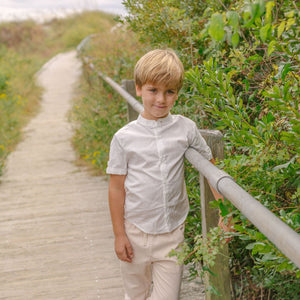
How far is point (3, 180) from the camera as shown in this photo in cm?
573

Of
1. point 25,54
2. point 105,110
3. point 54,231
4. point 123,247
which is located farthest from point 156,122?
point 25,54

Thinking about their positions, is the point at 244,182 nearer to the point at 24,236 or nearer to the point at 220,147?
the point at 220,147

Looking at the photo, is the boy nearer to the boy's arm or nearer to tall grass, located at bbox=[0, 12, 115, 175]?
the boy's arm

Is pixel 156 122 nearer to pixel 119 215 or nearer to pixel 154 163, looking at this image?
Result: pixel 154 163

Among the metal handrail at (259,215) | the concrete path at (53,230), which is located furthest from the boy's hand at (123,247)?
the concrete path at (53,230)

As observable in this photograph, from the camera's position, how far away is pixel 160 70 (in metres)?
1.95

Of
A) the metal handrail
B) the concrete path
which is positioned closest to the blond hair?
the metal handrail

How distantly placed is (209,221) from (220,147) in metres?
0.32

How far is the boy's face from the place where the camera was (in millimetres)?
1982

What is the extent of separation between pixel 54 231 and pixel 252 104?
7.66 feet

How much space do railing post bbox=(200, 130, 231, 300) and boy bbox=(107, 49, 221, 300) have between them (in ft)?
0.15

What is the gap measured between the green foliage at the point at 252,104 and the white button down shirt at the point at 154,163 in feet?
0.56

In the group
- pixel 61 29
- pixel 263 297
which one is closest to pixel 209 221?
pixel 263 297

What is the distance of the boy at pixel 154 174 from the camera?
2.00 metres
